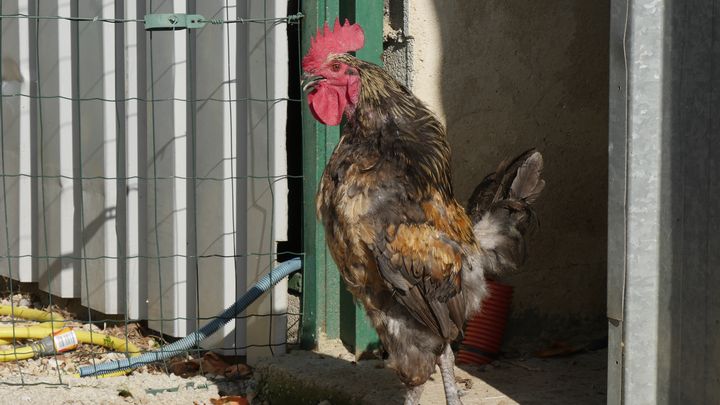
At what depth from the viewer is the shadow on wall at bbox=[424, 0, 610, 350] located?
18.4ft

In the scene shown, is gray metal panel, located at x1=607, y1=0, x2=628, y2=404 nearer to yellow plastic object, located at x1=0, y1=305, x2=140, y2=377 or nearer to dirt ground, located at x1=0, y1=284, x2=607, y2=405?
dirt ground, located at x1=0, y1=284, x2=607, y2=405

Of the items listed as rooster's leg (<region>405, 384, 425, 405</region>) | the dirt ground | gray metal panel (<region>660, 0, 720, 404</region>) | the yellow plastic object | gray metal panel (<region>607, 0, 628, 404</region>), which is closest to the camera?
gray metal panel (<region>660, 0, 720, 404</region>)

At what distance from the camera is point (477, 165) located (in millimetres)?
5719

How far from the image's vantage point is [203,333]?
18.7 ft

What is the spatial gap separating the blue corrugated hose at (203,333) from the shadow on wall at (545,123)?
3.78ft

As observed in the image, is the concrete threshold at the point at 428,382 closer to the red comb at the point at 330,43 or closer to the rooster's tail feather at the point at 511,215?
the rooster's tail feather at the point at 511,215

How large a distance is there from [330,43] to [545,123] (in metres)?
1.76

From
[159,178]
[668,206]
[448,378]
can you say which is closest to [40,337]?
[159,178]

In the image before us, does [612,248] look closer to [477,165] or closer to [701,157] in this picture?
[701,157]

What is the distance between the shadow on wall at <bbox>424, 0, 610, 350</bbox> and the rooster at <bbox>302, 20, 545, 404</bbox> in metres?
0.95

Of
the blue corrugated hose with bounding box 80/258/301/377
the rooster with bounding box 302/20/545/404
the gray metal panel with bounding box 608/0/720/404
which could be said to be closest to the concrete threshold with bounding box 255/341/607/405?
the blue corrugated hose with bounding box 80/258/301/377

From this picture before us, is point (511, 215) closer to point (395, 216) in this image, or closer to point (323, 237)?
point (395, 216)

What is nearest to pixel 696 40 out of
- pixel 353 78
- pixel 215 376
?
pixel 353 78

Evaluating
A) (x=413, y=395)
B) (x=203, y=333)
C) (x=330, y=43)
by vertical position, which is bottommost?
(x=413, y=395)
